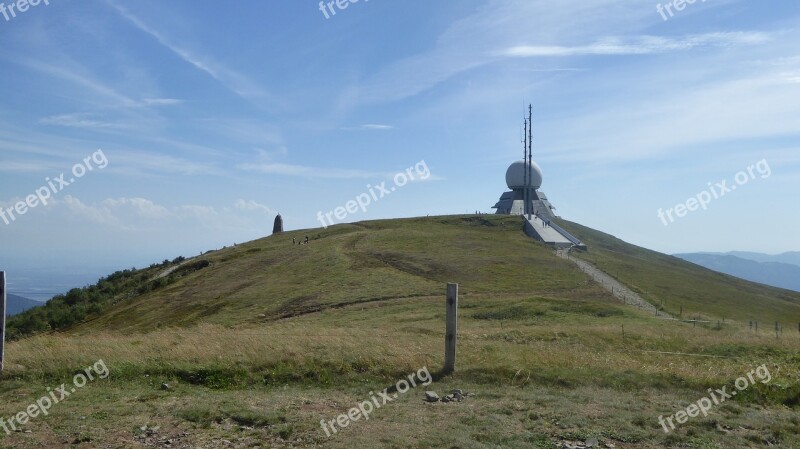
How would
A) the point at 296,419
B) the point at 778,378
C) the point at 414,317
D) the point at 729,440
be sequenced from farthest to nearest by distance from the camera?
the point at 414,317 → the point at 778,378 → the point at 296,419 → the point at 729,440

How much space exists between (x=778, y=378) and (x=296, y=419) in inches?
416

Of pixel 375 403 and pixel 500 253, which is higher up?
pixel 500 253

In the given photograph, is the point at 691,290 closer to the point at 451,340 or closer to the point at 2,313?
the point at 451,340

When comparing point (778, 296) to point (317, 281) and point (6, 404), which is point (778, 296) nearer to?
point (317, 281)

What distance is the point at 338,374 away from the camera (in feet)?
42.7

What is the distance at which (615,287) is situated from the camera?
48.6m

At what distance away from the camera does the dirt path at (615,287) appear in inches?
1628

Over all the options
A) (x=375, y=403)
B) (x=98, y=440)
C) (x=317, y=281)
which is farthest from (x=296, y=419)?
(x=317, y=281)
